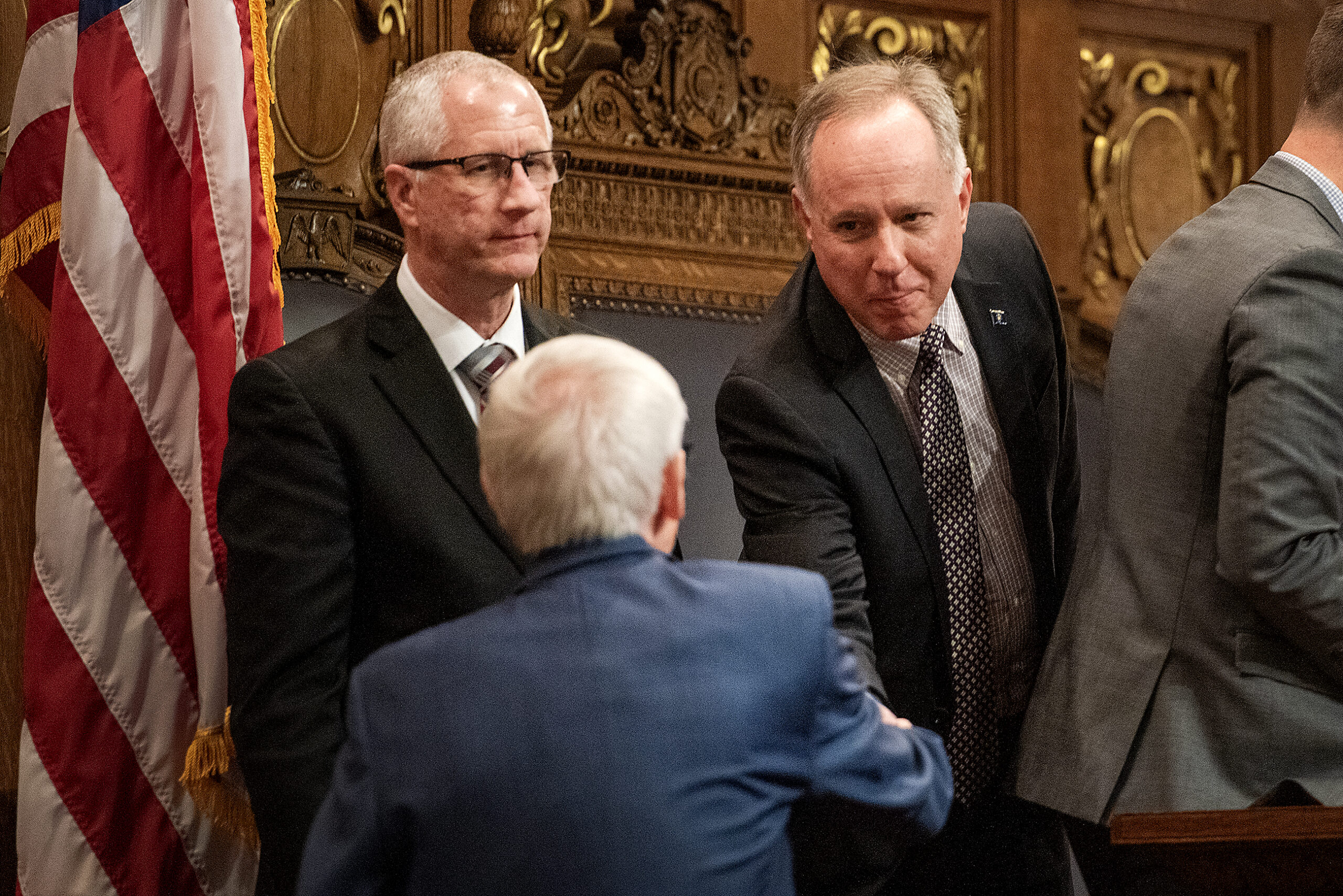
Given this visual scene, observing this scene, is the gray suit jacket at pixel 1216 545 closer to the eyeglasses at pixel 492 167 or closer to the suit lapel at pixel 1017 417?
the suit lapel at pixel 1017 417

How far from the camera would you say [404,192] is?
2.38 m

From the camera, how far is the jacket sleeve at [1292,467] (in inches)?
76.5

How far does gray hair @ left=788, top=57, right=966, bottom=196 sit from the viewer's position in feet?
7.76

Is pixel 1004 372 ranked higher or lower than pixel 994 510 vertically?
higher

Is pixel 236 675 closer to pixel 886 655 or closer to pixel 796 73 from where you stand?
pixel 886 655

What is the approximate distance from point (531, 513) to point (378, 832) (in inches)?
12.7

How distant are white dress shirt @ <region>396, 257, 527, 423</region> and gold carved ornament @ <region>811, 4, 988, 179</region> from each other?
1783 mm

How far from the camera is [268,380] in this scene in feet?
7.10

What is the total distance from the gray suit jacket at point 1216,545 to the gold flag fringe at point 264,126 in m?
1.37

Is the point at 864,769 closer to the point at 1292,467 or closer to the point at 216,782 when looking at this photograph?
the point at 1292,467

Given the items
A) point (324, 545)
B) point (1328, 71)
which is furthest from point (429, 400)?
point (1328, 71)

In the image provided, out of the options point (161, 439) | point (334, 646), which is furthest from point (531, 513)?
point (161, 439)

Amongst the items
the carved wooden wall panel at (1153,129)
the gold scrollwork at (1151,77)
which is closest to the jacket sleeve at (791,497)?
the carved wooden wall panel at (1153,129)

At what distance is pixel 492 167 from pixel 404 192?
0.15 m
